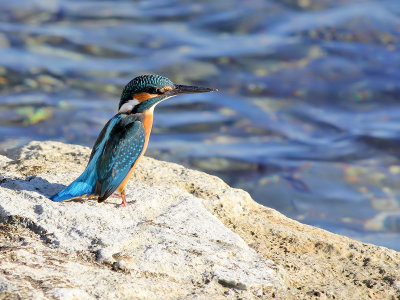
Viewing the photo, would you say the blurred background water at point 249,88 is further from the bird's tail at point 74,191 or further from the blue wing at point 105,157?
the bird's tail at point 74,191

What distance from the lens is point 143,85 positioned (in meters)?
3.98

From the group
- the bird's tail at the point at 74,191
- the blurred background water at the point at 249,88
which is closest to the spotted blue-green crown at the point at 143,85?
the bird's tail at the point at 74,191

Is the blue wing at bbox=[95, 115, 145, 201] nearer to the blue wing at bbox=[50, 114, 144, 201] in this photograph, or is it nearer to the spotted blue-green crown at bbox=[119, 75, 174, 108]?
the blue wing at bbox=[50, 114, 144, 201]

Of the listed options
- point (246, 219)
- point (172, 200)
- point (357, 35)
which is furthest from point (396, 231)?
point (357, 35)

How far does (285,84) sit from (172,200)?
656 cm

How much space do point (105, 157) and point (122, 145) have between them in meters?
0.12

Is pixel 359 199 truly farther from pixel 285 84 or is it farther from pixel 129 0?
pixel 129 0

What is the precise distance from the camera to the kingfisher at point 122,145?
11.8 ft

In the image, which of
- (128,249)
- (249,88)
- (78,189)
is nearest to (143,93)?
(78,189)

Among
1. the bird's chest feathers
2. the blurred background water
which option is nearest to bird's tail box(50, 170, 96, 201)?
the bird's chest feathers

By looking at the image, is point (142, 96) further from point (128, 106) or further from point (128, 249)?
point (128, 249)

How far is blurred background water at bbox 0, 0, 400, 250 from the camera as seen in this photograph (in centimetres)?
755

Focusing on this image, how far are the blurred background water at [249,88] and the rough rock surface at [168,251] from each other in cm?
287

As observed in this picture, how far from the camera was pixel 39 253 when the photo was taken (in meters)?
3.01
